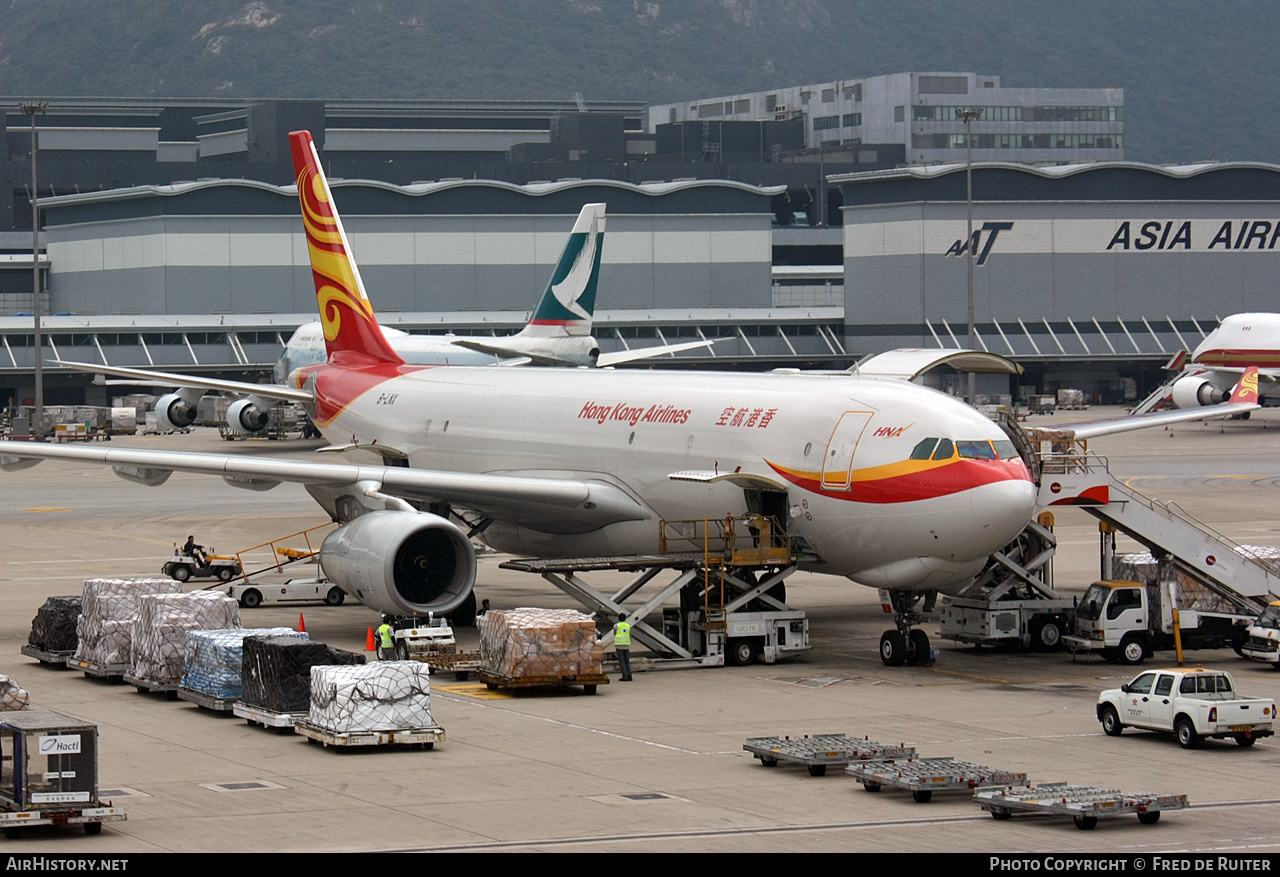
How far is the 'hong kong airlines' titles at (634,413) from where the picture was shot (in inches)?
1416

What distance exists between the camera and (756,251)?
136m

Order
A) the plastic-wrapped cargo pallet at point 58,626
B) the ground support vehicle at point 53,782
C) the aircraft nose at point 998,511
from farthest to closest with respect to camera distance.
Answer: the plastic-wrapped cargo pallet at point 58,626
the aircraft nose at point 998,511
the ground support vehicle at point 53,782

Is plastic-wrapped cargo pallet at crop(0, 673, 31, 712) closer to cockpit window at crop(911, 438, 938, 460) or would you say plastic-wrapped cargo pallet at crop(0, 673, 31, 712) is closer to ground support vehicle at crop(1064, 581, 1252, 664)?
cockpit window at crop(911, 438, 938, 460)

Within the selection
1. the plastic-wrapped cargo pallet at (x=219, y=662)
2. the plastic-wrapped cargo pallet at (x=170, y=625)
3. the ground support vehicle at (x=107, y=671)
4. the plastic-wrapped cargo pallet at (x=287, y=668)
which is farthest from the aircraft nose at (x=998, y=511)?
the ground support vehicle at (x=107, y=671)

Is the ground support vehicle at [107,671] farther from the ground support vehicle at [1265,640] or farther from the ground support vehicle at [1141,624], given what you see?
the ground support vehicle at [1141,624]

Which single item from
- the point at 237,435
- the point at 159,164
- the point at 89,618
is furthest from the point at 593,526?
the point at 159,164

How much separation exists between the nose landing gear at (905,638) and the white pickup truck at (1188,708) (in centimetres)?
655

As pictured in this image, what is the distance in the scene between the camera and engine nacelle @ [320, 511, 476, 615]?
33562mm

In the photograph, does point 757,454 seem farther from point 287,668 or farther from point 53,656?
point 53,656

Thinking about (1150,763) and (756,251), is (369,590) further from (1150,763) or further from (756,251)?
(756,251)

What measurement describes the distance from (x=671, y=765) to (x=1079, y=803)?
5.86 metres

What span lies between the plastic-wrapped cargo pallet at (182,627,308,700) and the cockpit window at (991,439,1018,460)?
12.2m

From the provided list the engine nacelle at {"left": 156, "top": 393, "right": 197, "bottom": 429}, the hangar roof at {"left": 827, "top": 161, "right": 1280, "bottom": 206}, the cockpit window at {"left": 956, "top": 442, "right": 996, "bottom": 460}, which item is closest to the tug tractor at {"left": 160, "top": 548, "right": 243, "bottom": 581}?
the cockpit window at {"left": 956, "top": 442, "right": 996, "bottom": 460}

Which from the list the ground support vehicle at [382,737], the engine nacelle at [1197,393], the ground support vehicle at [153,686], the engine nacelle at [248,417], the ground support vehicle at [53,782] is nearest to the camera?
the ground support vehicle at [53,782]
